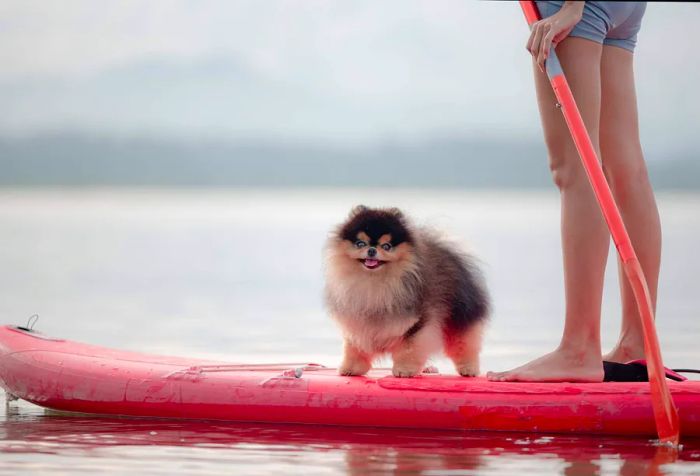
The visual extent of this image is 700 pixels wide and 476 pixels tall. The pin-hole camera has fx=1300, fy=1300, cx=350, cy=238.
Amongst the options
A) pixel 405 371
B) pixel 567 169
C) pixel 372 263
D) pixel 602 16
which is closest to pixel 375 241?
pixel 372 263

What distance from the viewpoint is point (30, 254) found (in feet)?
42.2

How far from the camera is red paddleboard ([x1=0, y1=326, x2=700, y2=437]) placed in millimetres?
4117

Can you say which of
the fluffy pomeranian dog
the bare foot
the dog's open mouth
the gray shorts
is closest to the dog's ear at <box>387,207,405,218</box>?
the fluffy pomeranian dog

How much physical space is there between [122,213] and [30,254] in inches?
512

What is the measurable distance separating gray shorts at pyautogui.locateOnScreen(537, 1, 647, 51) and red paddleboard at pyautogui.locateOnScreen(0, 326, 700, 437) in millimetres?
1131

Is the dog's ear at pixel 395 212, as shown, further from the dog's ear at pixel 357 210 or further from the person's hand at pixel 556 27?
the person's hand at pixel 556 27

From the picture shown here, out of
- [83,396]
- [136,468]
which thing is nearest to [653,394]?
[136,468]

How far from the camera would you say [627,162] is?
175 inches

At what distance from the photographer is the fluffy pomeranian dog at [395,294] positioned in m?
4.39

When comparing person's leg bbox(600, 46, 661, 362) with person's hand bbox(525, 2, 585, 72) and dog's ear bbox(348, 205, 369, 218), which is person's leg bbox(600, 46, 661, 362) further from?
dog's ear bbox(348, 205, 369, 218)

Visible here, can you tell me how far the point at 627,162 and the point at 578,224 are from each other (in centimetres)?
41

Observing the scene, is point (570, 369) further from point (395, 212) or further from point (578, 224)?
point (395, 212)

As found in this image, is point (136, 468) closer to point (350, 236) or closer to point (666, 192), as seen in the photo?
point (350, 236)

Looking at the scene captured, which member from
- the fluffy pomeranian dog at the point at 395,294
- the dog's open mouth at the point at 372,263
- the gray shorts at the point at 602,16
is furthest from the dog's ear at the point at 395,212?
the gray shorts at the point at 602,16
